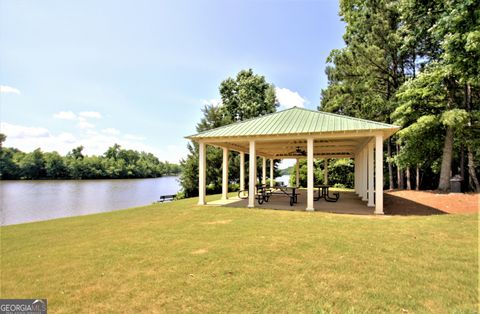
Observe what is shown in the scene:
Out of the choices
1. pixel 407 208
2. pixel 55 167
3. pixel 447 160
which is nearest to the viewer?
pixel 407 208

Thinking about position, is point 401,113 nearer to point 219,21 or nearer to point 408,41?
point 408,41

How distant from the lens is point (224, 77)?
3266 centimetres

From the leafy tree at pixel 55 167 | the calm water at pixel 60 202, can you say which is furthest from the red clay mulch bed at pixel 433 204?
the leafy tree at pixel 55 167

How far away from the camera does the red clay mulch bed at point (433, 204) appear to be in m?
9.41

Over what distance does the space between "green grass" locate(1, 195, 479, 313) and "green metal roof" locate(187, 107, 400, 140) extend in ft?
12.1

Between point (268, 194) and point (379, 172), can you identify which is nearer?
point (379, 172)

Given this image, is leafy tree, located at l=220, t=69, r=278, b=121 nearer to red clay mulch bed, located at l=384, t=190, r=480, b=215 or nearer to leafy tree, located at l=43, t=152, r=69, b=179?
red clay mulch bed, located at l=384, t=190, r=480, b=215

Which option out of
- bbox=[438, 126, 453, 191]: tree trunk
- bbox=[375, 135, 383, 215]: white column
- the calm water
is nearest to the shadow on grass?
bbox=[375, 135, 383, 215]: white column

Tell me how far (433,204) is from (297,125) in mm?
6682

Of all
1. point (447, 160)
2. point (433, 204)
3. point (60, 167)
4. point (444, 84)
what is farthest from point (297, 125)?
point (60, 167)

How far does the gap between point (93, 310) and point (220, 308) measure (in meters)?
1.63

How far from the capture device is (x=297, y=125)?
10.9 m

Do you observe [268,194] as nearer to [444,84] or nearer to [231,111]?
[444,84]

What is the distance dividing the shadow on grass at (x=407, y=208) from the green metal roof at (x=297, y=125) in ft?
10.1
